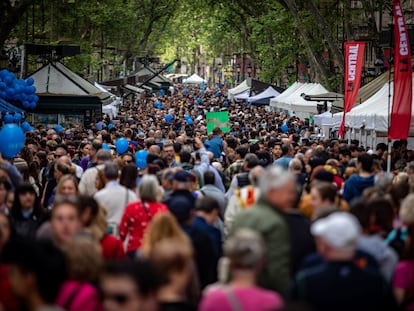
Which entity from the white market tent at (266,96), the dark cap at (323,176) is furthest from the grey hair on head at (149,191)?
the white market tent at (266,96)

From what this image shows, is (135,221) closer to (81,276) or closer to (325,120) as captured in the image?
(81,276)

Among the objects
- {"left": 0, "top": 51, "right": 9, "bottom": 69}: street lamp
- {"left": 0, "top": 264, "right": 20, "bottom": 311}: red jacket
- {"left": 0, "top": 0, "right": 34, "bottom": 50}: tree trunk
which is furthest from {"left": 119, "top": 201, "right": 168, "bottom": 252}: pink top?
{"left": 0, "top": 51, "right": 9, "bottom": 69}: street lamp

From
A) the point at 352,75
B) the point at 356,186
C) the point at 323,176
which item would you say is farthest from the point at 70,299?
the point at 352,75

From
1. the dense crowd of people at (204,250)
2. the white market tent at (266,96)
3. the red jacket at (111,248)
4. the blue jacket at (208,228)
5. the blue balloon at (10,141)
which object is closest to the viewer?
the dense crowd of people at (204,250)

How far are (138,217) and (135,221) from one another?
5 centimetres

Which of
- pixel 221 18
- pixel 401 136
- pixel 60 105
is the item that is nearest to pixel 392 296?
pixel 401 136

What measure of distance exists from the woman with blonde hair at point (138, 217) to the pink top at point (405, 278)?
126 inches

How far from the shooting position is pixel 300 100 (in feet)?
128

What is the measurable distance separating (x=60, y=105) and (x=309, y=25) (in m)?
10.9

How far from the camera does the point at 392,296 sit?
6.63 meters

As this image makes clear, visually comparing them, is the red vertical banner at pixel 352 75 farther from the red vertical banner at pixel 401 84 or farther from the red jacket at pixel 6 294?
the red jacket at pixel 6 294

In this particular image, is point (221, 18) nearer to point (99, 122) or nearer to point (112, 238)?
point (99, 122)

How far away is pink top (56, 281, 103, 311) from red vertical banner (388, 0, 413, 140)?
11.4m

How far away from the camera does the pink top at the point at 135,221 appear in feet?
33.1
